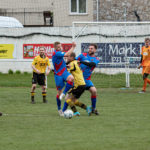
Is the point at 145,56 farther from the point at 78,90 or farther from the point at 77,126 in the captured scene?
the point at 77,126

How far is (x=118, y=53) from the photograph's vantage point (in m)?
22.0

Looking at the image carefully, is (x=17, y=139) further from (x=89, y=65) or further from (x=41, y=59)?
(x=41, y=59)

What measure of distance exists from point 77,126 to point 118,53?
42.0ft

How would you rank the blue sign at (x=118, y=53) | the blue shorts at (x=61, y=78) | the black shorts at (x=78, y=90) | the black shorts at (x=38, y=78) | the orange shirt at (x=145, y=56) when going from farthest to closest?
the blue sign at (x=118, y=53) → the orange shirt at (x=145, y=56) → the black shorts at (x=38, y=78) → the blue shorts at (x=61, y=78) → the black shorts at (x=78, y=90)

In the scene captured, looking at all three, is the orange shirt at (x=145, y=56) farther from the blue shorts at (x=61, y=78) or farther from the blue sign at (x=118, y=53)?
the blue shorts at (x=61, y=78)

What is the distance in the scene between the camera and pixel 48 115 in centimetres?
1155

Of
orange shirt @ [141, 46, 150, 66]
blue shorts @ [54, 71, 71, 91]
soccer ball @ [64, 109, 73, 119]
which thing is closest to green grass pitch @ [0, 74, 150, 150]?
soccer ball @ [64, 109, 73, 119]

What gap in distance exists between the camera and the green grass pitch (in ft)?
24.8

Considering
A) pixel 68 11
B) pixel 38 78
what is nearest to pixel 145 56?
pixel 38 78

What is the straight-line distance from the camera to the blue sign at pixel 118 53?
21.6m

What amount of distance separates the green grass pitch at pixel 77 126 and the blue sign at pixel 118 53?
520 centimetres

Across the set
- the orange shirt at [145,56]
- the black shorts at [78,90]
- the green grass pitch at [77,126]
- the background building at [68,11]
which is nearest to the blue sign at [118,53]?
the orange shirt at [145,56]

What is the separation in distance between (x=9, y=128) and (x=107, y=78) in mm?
12878

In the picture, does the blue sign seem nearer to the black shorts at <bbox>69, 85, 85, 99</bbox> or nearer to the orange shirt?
the orange shirt
